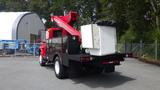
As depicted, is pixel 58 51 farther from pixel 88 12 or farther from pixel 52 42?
pixel 88 12

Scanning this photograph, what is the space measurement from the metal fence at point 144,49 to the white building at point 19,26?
9389mm

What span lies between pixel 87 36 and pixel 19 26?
909 inches

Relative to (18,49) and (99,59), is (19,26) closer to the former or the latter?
(18,49)

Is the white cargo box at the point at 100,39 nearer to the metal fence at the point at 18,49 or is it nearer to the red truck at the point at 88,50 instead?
the red truck at the point at 88,50

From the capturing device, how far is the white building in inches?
1296

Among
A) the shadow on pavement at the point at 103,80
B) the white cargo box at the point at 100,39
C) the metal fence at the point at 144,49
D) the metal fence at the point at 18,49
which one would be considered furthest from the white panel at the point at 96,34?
the metal fence at the point at 18,49

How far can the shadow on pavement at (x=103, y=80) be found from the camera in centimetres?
1149

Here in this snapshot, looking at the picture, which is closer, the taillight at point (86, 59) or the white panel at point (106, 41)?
the taillight at point (86, 59)

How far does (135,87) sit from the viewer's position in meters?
10.9

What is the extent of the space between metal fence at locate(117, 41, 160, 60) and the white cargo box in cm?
967

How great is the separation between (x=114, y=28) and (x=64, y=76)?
3033 millimetres

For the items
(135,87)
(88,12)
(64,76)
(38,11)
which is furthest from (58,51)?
(38,11)

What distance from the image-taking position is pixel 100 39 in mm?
11148

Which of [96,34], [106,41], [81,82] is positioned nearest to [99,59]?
[106,41]
